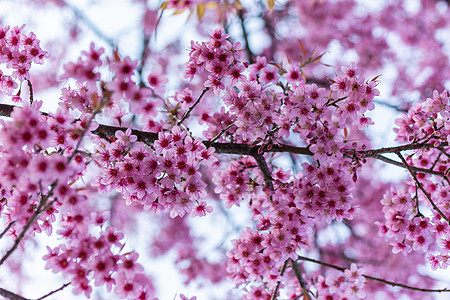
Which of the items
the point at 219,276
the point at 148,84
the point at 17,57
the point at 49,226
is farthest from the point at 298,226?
the point at 219,276

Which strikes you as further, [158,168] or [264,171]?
[264,171]

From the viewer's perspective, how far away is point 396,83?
1059cm

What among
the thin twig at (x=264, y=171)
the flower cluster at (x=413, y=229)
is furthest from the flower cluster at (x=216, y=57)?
the flower cluster at (x=413, y=229)

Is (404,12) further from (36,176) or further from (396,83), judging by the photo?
(36,176)

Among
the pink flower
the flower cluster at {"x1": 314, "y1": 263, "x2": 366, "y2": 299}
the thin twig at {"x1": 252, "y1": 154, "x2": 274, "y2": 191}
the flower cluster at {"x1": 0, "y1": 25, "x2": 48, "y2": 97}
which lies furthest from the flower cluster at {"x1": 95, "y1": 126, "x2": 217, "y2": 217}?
the flower cluster at {"x1": 314, "y1": 263, "x2": 366, "y2": 299}

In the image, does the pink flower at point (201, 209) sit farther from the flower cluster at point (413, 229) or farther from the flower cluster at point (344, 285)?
the flower cluster at point (413, 229)

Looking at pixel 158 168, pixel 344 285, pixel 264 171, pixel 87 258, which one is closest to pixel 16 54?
pixel 158 168

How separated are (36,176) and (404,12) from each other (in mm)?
11807

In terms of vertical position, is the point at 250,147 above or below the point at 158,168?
above

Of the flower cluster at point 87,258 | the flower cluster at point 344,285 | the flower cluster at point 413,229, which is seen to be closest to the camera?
the flower cluster at point 87,258

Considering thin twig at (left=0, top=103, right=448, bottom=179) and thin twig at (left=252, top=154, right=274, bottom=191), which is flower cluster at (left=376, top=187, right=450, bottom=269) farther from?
thin twig at (left=252, top=154, right=274, bottom=191)

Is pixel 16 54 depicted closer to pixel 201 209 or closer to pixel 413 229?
pixel 201 209

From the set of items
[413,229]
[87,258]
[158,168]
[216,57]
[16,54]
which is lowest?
[87,258]

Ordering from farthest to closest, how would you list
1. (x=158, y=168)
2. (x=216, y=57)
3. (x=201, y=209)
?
(x=201, y=209)
(x=216, y=57)
(x=158, y=168)
